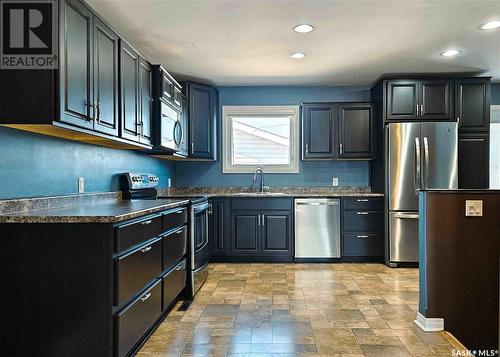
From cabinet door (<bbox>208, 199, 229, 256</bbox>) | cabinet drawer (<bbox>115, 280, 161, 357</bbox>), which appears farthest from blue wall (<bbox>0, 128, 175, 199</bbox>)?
cabinet door (<bbox>208, 199, 229, 256</bbox>)

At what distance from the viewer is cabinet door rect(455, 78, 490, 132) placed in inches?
192

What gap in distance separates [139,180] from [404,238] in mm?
3238

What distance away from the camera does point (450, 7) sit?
2.93m

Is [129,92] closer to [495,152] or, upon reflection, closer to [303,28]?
[303,28]

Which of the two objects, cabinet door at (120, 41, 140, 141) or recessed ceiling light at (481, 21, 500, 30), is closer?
cabinet door at (120, 41, 140, 141)

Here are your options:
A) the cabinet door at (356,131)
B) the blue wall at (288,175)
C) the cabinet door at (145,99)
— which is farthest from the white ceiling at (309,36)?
the blue wall at (288,175)

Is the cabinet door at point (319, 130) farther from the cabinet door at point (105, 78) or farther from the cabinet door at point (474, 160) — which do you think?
the cabinet door at point (105, 78)

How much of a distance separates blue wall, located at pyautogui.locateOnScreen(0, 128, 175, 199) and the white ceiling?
1104 millimetres

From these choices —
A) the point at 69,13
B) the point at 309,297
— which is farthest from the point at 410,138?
the point at 69,13

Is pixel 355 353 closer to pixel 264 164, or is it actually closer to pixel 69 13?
pixel 69 13

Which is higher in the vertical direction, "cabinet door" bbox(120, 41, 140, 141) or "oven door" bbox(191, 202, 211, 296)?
"cabinet door" bbox(120, 41, 140, 141)

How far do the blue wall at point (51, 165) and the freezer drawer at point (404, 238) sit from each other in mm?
3292

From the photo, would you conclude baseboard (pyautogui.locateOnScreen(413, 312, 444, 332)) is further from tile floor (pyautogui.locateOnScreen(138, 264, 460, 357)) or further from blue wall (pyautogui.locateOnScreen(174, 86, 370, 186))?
blue wall (pyautogui.locateOnScreen(174, 86, 370, 186))
